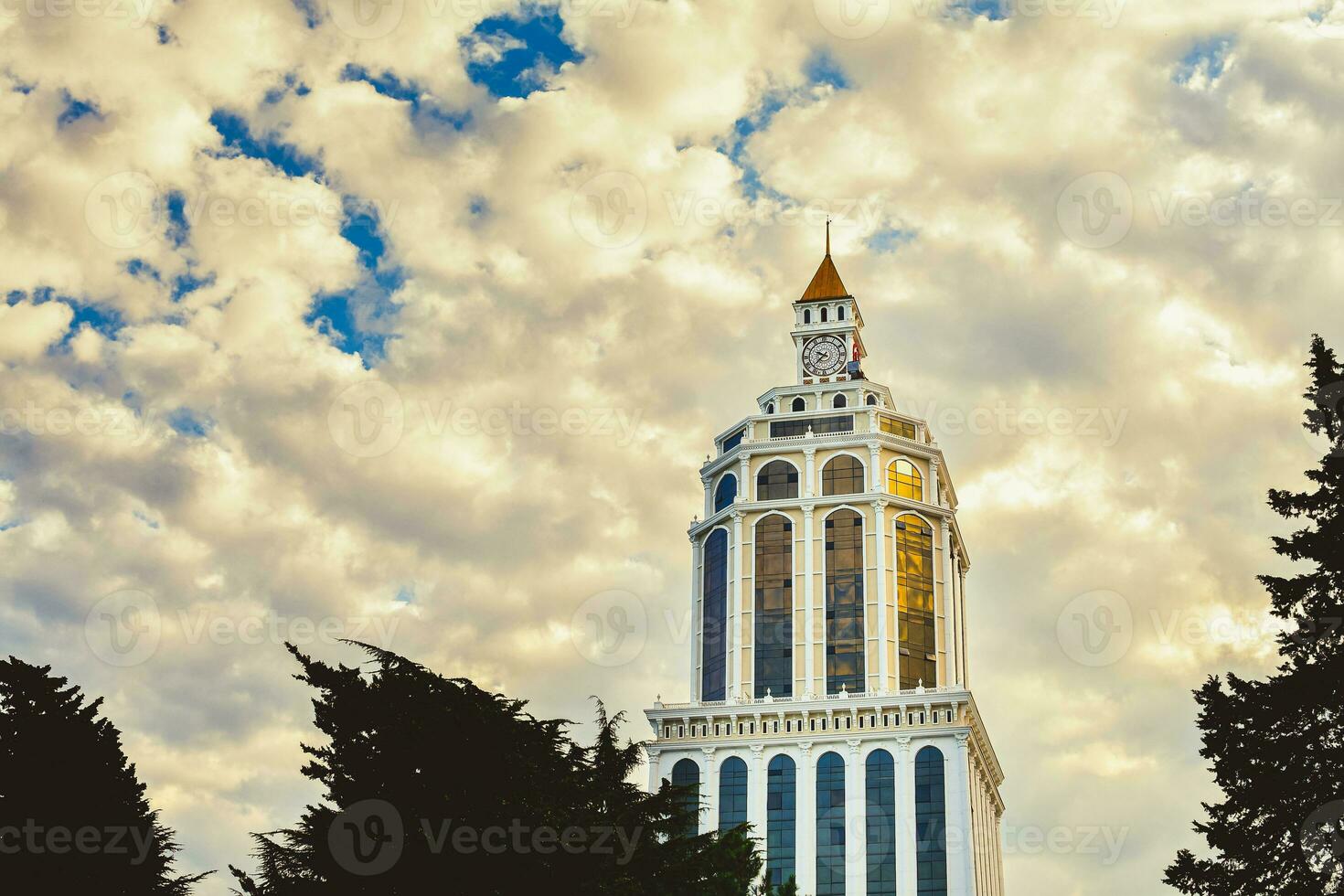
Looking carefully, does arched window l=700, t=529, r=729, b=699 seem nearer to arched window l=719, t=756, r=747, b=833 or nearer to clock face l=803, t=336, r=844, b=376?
arched window l=719, t=756, r=747, b=833

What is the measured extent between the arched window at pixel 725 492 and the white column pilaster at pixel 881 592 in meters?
12.6

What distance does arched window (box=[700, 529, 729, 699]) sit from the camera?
419ft

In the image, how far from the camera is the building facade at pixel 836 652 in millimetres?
112625

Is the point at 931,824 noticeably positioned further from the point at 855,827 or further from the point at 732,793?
the point at 732,793

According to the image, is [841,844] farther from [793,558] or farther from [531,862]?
[531,862]

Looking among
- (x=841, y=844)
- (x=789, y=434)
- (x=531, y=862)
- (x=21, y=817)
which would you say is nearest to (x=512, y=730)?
(x=531, y=862)

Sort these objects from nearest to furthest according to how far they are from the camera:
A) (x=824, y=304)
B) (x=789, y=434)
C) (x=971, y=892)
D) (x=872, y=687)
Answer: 1. (x=971, y=892)
2. (x=872, y=687)
3. (x=789, y=434)
4. (x=824, y=304)

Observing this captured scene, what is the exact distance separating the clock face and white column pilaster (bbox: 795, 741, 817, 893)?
38.7 metres

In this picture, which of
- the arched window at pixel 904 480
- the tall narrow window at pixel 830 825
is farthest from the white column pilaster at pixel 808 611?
the tall narrow window at pixel 830 825

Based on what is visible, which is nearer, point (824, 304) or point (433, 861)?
point (433, 861)

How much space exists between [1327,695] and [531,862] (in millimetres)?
18763

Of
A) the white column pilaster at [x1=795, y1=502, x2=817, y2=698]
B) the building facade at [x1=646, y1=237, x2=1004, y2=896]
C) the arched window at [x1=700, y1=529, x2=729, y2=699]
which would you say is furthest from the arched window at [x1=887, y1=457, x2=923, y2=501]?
the arched window at [x1=700, y1=529, x2=729, y2=699]

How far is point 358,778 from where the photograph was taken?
38031 millimetres
